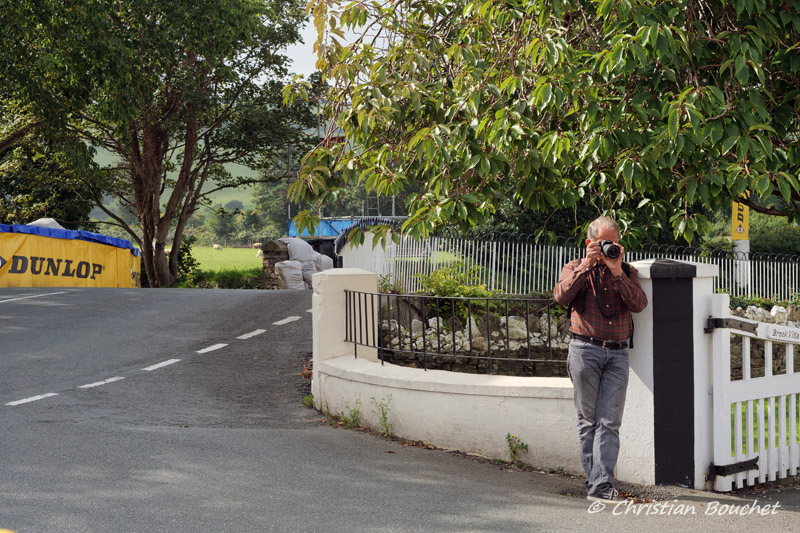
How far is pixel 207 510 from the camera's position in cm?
460

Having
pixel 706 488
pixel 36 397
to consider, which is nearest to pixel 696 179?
pixel 706 488

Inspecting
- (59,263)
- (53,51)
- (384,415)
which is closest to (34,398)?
(384,415)

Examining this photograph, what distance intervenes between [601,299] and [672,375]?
0.78 meters

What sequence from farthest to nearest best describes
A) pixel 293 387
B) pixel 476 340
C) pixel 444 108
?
1. pixel 476 340
2. pixel 293 387
3. pixel 444 108

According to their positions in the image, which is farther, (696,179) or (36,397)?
(36,397)

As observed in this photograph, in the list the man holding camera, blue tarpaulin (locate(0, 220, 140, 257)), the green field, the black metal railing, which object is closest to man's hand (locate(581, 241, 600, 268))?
the man holding camera

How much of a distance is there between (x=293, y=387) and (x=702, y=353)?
4.89 meters

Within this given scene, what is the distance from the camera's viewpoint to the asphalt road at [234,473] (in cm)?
456

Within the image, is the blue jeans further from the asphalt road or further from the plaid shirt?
the asphalt road

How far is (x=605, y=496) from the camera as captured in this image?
16.5ft

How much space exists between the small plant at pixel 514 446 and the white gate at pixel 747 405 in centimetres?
133

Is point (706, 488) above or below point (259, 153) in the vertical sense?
below

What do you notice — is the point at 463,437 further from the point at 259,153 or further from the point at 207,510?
the point at 259,153

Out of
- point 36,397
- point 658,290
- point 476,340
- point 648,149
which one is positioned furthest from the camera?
point 476,340
